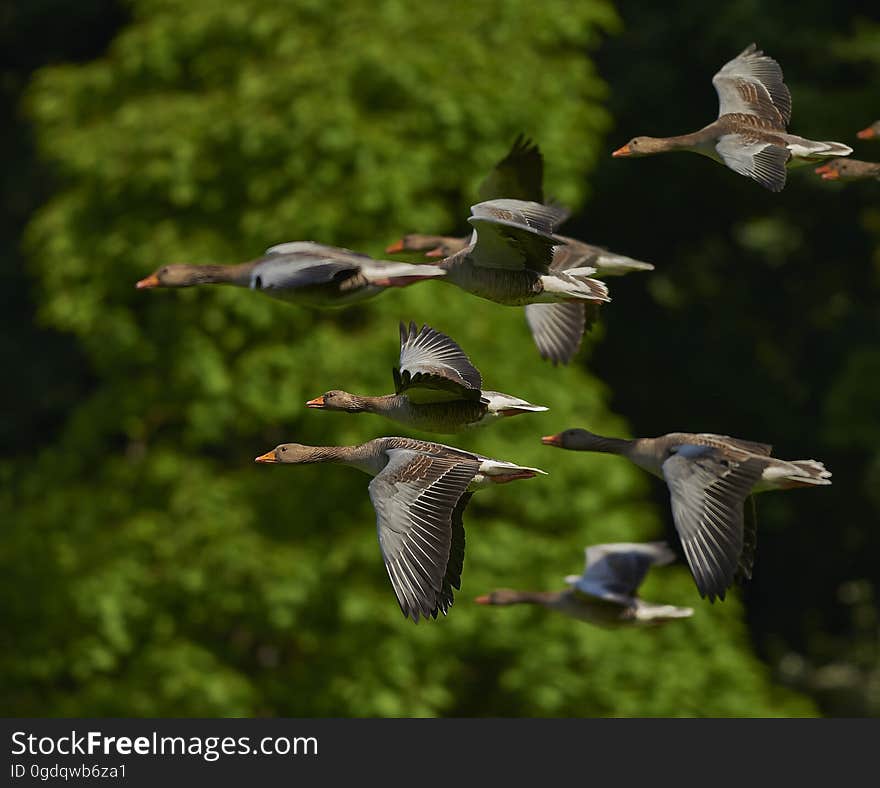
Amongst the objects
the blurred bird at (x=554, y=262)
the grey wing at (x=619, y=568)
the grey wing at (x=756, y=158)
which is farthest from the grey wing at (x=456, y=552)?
the grey wing at (x=619, y=568)

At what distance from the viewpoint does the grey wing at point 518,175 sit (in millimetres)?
7383

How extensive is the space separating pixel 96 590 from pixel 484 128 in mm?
4329

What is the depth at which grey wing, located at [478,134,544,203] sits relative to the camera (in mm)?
7383

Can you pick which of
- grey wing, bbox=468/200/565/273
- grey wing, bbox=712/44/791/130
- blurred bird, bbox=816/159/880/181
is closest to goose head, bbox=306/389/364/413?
grey wing, bbox=468/200/565/273

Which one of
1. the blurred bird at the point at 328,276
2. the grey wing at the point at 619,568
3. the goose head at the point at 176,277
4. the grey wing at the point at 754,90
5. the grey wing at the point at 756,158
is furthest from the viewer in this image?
the grey wing at the point at 619,568

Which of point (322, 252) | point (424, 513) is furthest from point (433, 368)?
point (322, 252)

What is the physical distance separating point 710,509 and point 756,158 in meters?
1.43

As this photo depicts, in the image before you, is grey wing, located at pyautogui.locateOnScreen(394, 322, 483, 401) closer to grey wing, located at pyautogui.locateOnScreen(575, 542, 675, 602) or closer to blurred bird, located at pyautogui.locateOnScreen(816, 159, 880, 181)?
blurred bird, located at pyautogui.locateOnScreen(816, 159, 880, 181)

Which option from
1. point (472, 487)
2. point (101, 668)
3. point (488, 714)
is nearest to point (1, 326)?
point (101, 668)

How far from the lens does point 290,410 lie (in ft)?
41.5

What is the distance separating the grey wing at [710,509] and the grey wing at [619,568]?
232 cm

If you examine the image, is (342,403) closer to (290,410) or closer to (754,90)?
(754,90)

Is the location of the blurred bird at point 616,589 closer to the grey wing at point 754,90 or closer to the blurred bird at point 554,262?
the blurred bird at point 554,262

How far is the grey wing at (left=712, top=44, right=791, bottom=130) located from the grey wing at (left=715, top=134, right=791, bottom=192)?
491mm
